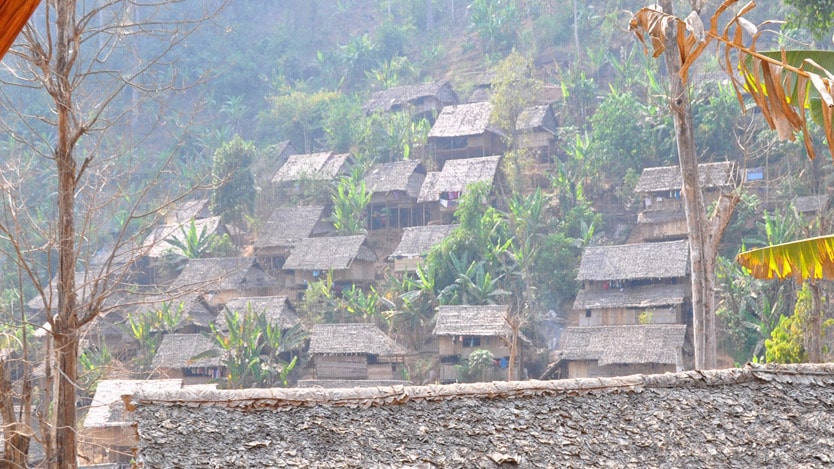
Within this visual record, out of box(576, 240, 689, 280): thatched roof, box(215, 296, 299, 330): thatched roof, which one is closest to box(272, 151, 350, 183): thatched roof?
box(215, 296, 299, 330): thatched roof

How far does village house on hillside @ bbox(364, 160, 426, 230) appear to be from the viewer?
26047 millimetres

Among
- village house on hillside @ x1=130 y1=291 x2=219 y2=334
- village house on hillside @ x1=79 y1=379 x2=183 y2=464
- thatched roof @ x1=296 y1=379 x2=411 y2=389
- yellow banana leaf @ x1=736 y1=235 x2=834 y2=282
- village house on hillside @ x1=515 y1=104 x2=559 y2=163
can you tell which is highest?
village house on hillside @ x1=515 y1=104 x2=559 y2=163

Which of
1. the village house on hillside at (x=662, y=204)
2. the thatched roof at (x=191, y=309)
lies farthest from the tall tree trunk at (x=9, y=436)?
the village house on hillside at (x=662, y=204)

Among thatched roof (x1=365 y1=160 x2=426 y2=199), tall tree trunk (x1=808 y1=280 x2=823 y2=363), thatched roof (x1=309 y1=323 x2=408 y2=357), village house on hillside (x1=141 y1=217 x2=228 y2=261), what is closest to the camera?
tall tree trunk (x1=808 y1=280 x2=823 y2=363)

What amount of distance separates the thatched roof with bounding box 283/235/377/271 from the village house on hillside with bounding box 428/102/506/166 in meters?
6.12

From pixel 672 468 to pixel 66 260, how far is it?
4.51 metres

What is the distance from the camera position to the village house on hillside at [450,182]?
82.1 ft

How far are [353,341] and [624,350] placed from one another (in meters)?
5.90

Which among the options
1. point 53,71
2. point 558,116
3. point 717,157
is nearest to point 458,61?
point 558,116

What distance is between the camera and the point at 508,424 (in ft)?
11.9

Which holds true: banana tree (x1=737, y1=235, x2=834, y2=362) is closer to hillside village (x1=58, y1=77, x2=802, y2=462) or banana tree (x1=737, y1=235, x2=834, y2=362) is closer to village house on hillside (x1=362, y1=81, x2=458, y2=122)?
hillside village (x1=58, y1=77, x2=802, y2=462)

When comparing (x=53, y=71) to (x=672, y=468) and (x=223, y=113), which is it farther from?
(x=223, y=113)

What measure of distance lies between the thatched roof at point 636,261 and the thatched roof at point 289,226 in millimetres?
8786

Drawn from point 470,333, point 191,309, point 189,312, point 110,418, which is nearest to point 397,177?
point 191,309
